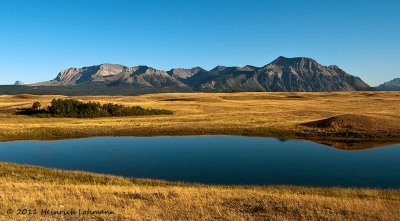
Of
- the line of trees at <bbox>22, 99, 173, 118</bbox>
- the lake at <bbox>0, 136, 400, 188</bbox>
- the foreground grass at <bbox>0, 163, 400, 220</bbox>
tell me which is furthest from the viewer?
the line of trees at <bbox>22, 99, 173, 118</bbox>

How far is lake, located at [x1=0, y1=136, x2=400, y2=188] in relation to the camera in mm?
35344

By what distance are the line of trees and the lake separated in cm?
3273

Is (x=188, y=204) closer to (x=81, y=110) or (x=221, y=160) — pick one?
(x=221, y=160)

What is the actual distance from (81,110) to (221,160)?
6026cm

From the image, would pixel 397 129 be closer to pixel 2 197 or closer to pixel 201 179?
pixel 201 179

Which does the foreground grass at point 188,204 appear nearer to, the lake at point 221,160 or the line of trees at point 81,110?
the lake at point 221,160

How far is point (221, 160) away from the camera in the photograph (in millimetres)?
44312

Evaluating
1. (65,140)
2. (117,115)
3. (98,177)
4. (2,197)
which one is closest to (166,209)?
(2,197)

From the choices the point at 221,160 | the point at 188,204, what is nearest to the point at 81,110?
the point at 221,160

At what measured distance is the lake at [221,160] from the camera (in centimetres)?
3534

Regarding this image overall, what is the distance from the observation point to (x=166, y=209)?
20.1 m

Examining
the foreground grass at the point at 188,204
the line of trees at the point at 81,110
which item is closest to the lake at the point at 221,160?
the foreground grass at the point at 188,204

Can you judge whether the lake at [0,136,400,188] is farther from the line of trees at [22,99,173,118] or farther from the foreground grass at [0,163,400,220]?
the line of trees at [22,99,173,118]

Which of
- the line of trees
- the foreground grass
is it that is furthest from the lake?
the line of trees
